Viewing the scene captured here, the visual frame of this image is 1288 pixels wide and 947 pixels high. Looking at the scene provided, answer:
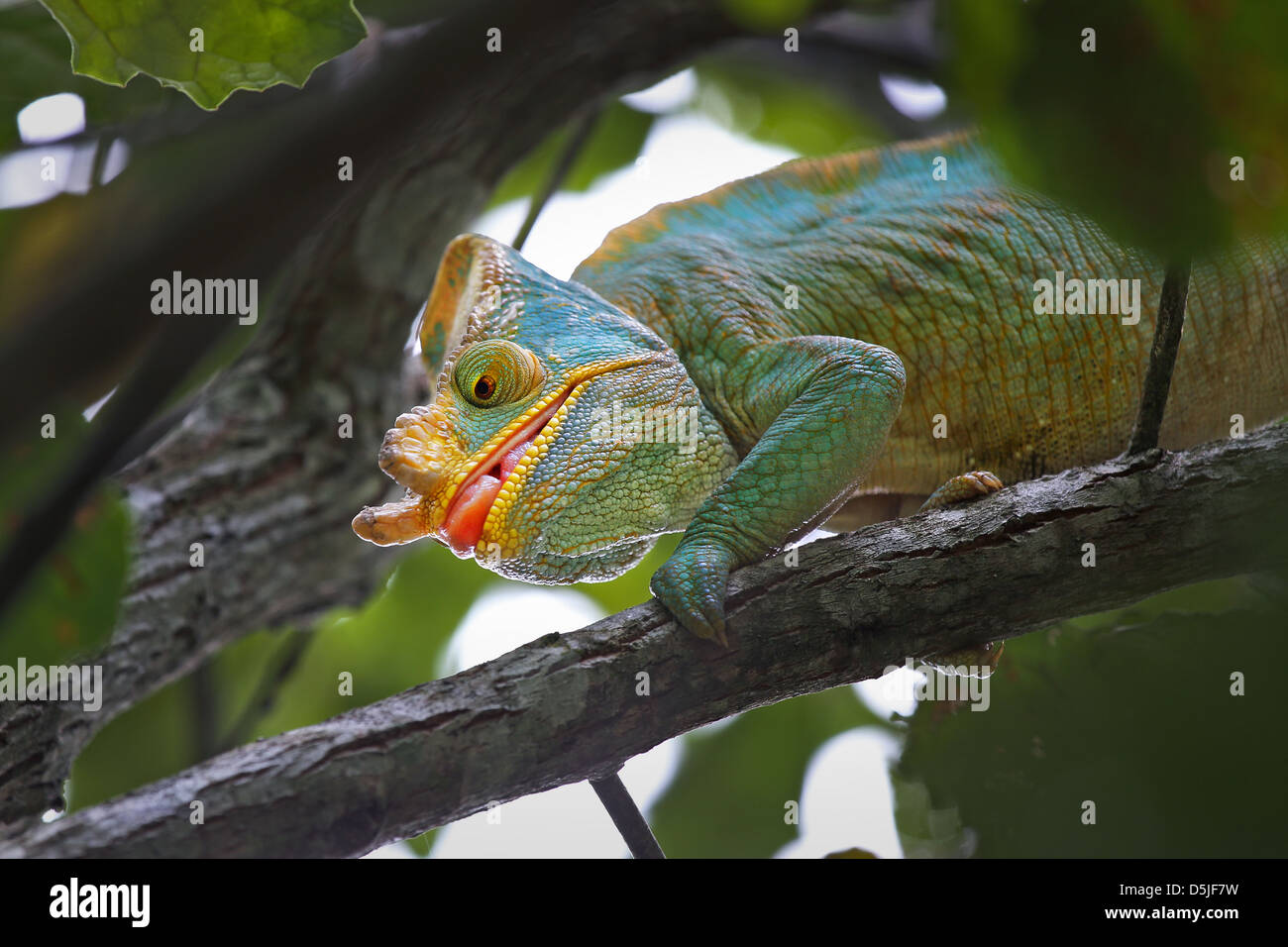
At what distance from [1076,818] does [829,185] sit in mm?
1580

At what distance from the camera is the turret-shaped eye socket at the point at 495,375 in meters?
2.09

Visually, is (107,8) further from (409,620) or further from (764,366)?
(409,620)

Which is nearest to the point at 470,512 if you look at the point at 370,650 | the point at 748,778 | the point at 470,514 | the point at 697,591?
the point at 470,514

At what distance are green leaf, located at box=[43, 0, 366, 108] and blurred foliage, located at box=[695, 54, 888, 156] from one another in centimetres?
337

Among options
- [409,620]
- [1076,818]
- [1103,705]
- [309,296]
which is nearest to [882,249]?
[1103,705]

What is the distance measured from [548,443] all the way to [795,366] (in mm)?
534

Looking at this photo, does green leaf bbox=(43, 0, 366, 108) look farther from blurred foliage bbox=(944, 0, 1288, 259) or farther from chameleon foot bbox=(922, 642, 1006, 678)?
chameleon foot bbox=(922, 642, 1006, 678)

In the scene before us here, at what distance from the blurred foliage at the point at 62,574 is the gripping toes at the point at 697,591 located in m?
0.86

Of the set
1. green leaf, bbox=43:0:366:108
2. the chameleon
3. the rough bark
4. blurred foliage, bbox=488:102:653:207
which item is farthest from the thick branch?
blurred foliage, bbox=488:102:653:207

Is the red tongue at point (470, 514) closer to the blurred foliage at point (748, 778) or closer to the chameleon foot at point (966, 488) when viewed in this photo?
the chameleon foot at point (966, 488)

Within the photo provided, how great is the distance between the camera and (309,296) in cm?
360

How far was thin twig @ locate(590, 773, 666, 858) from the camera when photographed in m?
1.74

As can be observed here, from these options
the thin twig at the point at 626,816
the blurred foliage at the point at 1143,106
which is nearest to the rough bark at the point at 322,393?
the thin twig at the point at 626,816

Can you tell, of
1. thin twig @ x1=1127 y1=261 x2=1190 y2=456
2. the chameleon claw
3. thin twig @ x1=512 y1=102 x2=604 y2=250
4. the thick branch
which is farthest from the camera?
thin twig @ x1=512 y1=102 x2=604 y2=250
